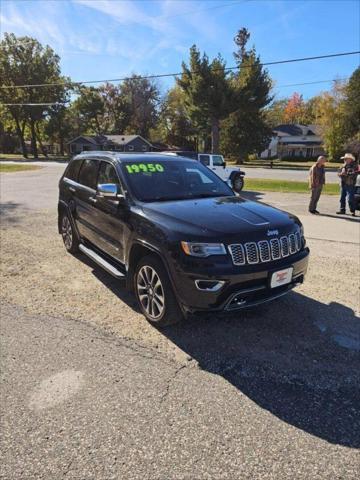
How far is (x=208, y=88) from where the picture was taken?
141 ft

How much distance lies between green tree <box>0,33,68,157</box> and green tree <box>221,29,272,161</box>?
108 ft

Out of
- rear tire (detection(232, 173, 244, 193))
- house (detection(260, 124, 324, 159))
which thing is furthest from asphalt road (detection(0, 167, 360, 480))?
house (detection(260, 124, 324, 159))

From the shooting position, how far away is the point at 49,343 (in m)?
3.71

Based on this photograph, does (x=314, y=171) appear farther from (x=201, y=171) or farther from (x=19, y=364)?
(x=19, y=364)

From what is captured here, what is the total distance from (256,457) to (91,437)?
1065 mm

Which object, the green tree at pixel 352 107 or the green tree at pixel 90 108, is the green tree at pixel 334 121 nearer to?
the green tree at pixel 352 107

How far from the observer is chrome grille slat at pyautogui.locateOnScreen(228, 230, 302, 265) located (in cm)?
342

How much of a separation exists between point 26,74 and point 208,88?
139 feet

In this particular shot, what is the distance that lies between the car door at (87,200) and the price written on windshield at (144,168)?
78 cm

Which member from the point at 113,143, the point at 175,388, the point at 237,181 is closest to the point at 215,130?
the point at 237,181

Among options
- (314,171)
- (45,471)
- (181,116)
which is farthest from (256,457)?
(181,116)

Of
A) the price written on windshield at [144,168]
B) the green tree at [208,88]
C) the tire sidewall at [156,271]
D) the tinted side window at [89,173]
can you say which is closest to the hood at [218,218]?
the tire sidewall at [156,271]

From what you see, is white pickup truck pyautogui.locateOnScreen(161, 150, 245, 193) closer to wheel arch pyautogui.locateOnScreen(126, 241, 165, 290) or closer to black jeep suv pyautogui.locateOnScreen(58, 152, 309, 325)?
black jeep suv pyautogui.locateOnScreen(58, 152, 309, 325)

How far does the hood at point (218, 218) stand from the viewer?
3.51 metres
